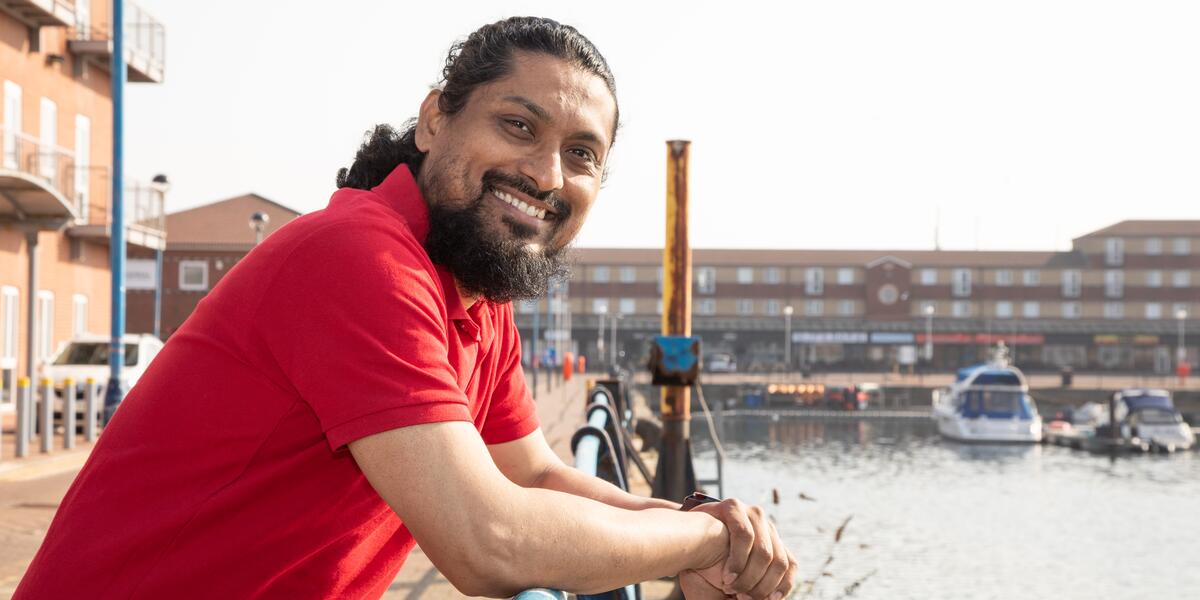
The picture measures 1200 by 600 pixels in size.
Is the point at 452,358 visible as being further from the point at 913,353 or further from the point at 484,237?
the point at 913,353

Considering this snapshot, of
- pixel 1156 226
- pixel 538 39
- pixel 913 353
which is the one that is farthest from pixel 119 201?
pixel 1156 226

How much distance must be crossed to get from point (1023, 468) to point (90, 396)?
32695 millimetres

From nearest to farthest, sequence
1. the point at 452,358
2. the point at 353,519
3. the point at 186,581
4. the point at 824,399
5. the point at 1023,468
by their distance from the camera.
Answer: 1. the point at 186,581
2. the point at 353,519
3. the point at 452,358
4. the point at 1023,468
5. the point at 824,399

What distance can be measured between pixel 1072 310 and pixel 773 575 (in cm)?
8699

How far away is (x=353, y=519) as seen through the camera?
160cm

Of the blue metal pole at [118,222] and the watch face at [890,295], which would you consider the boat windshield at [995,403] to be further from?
the blue metal pole at [118,222]

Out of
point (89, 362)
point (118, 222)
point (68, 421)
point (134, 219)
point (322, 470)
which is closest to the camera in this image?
point (322, 470)

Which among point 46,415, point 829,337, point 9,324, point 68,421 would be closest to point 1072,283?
point 829,337

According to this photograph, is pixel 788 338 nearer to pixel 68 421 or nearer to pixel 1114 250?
pixel 1114 250

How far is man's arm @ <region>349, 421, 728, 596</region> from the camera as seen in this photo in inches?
55.4

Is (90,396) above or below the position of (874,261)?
below

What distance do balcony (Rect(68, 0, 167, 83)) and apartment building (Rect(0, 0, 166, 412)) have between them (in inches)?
0.8

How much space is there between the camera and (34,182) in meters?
16.1

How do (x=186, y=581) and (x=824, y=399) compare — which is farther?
(x=824, y=399)
